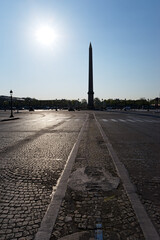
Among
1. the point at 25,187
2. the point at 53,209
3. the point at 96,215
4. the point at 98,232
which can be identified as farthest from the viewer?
the point at 25,187

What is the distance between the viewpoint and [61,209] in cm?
348

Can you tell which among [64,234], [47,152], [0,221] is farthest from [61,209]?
[47,152]

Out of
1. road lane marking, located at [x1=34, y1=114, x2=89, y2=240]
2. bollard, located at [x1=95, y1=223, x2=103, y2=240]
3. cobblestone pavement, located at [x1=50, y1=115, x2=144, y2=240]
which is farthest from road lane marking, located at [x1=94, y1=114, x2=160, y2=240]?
road lane marking, located at [x1=34, y1=114, x2=89, y2=240]

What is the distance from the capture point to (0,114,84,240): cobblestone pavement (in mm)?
3004

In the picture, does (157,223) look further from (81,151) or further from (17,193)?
(81,151)

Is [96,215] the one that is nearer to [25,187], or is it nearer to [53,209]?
[53,209]

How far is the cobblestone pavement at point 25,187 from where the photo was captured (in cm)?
300

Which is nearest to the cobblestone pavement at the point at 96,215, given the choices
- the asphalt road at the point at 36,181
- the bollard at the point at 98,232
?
the bollard at the point at 98,232

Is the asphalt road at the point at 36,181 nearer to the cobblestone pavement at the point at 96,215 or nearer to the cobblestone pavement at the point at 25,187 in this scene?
the cobblestone pavement at the point at 25,187

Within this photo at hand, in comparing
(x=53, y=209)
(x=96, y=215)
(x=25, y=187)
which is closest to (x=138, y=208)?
(x=96, y=215)

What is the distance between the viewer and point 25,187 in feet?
14.6

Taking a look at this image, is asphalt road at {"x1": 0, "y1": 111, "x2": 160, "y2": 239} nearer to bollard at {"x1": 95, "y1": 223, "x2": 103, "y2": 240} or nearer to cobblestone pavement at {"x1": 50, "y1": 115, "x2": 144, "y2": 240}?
cobblestone pavement at {"x1": 50, "y1": 115, "x2": 144, "y2": 240}

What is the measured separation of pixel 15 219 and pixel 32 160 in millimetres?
3646

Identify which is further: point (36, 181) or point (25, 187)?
point (36, 181)
